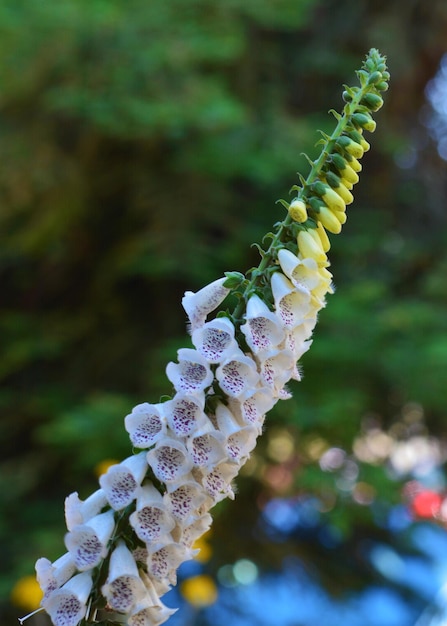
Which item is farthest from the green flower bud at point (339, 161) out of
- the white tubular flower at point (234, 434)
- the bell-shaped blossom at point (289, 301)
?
the white tubular flower at point (234, 434)

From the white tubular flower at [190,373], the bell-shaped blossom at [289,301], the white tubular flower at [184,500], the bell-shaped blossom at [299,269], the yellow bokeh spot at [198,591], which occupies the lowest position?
the white tubular flower at [184,500]

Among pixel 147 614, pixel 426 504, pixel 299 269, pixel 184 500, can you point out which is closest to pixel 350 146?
pixel 299 269

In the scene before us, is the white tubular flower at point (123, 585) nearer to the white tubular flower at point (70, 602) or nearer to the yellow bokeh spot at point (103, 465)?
the white tubular flower at point (70, 602)

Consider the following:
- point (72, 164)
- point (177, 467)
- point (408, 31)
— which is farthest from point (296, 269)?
point (408, 31)

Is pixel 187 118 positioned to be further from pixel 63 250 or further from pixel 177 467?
pixel 177 467

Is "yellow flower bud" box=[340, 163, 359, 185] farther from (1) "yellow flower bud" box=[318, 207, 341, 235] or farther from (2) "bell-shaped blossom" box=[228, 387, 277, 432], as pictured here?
(2) "bell-shaped blossom" box=[228, 387, 277, 432]
